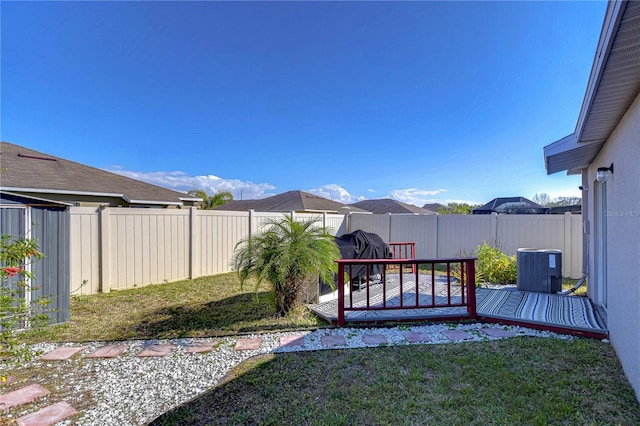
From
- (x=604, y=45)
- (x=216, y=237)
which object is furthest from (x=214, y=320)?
(x=604, y=45)

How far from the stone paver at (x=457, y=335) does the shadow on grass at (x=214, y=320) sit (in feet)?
6.32

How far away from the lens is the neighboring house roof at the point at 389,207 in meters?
22.3

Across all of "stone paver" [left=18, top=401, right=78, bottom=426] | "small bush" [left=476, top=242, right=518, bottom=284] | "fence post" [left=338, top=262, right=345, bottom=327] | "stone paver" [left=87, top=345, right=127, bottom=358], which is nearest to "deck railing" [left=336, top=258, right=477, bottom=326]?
"fence post" [left=338, top=262, right=345, bottom=327]

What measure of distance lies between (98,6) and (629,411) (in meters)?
11.1

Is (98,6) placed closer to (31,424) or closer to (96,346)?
(96,346)

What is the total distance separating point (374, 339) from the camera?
3730 millimetres

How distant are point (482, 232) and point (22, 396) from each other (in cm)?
1029

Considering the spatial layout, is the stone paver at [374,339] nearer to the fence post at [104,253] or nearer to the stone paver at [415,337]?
the stone paver at [415,337]

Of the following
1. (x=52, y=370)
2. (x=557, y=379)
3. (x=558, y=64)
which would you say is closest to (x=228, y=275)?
(x=52, y=370)

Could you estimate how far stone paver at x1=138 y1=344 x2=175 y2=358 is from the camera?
335 cm

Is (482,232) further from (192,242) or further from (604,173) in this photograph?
(192,242)

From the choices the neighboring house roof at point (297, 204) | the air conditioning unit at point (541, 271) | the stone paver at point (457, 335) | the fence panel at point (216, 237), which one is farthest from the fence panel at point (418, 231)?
the stone paver at point (457, 335)

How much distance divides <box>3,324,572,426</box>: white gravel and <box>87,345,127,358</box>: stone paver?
7 centimetres

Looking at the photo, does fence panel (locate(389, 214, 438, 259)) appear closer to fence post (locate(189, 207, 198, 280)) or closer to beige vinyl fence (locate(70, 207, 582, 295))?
beige vinyl fence (locate(70, 207, 582, 295))
